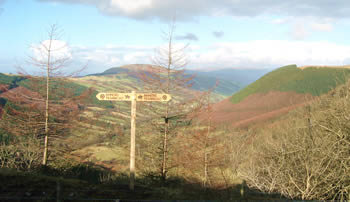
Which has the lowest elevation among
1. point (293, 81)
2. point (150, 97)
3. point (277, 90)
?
point (150, 97)

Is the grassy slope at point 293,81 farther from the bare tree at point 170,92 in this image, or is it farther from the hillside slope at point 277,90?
the bare tree at point 170,92

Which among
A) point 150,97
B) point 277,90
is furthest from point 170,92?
point 277,90

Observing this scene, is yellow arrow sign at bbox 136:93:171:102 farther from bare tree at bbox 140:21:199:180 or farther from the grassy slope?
the grassy slope

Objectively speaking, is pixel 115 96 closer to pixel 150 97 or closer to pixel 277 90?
pixel 150 97

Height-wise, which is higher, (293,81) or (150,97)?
(293,81)

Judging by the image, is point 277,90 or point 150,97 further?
point 277,90

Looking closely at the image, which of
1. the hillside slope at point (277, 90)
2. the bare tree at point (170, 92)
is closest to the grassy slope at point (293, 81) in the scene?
the hillside slope at point (277, 90)

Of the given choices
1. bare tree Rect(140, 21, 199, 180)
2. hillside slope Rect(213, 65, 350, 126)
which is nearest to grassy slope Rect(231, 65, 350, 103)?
hillside slope Rect(213, 65, 350, 126)

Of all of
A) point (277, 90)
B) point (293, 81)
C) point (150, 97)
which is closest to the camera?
point (150, 97)

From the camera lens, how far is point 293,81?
324 feet

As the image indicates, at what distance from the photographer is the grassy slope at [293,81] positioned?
306 ft

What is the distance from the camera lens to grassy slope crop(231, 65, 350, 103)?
93.2 m

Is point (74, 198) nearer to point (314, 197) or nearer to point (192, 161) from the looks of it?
point (192, 161)

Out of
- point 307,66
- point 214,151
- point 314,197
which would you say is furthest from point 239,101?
point 314,197
